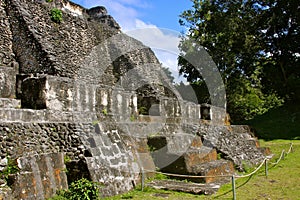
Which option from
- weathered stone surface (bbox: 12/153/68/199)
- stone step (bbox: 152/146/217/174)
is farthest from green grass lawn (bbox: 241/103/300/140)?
weathered stone surface (bbox: 12/153/68/199)

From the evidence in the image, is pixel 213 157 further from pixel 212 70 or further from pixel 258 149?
pixel 212 70

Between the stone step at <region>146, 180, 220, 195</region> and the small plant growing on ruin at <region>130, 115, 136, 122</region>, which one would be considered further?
the small plant growing on ruin at <region>130, 115, 136, 122</region>

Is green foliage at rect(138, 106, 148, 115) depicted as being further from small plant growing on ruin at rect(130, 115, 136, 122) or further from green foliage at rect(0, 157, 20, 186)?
green foliage at rect(0, 157, 20, 186)

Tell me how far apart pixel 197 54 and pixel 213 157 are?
1370 cm

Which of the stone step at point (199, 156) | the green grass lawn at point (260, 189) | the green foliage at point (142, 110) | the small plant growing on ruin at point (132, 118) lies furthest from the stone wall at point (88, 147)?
the green foliage at point (142, 110)

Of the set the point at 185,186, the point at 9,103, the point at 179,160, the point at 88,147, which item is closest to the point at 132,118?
the point at 179,160

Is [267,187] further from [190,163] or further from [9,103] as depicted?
[9,103]

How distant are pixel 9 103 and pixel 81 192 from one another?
2.06 m

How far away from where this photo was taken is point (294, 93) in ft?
59.3

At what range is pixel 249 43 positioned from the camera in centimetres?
1862

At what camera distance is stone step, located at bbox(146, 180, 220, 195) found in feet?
17.8

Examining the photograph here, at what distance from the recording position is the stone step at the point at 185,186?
5.42 m

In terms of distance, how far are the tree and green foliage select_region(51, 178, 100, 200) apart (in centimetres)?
1586

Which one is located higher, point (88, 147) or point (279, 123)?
point (279, 123)
